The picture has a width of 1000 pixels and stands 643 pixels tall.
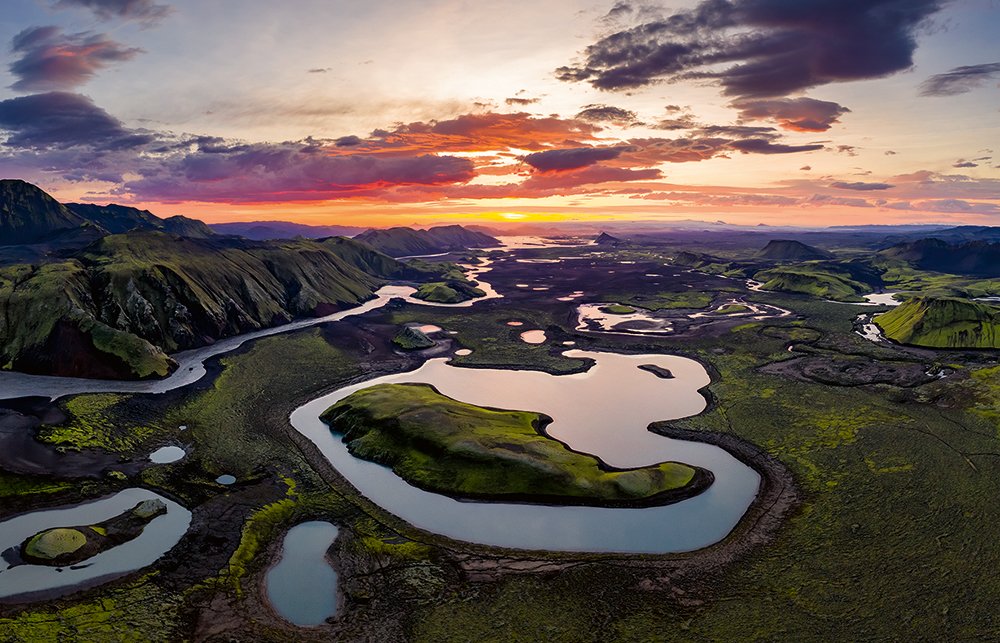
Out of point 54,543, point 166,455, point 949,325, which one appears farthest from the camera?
point 949,325

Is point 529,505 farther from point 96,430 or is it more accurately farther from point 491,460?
point 96,430

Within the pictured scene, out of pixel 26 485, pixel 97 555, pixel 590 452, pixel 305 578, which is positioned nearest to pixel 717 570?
pixel 590 452

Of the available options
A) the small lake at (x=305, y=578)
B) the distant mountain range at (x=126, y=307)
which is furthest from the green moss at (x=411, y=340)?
the small lake at (x=305, y=578)

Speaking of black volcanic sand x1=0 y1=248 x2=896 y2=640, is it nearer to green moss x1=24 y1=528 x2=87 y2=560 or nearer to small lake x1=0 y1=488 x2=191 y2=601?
small lake x1=0 y1=488 x2=191 y2=601

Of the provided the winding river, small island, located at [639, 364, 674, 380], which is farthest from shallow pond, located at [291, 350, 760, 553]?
small island, located at [639, 364, 674, 380]

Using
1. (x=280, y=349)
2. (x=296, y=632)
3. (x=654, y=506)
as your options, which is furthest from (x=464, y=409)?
(x=280, y=349)

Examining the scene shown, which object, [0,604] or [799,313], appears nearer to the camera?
[0,604]

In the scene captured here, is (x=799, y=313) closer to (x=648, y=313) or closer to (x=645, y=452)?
(x=648, y=313)
